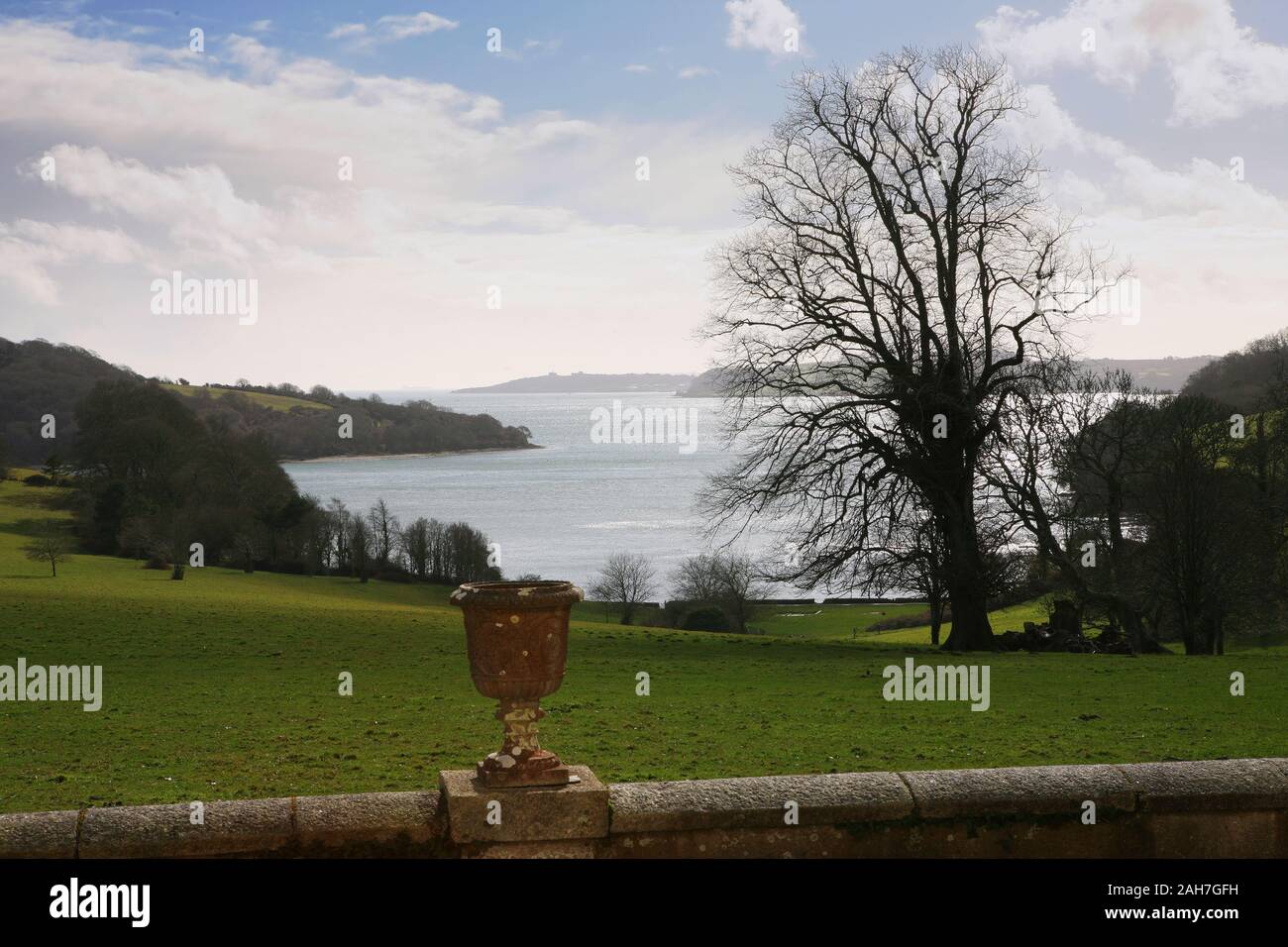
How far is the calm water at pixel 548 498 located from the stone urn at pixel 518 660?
52.3m

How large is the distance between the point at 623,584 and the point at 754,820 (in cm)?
6296

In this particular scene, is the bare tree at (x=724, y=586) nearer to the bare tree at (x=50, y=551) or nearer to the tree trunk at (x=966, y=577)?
the tree trunk at (x=966, y=577)

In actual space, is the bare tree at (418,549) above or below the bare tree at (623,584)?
above

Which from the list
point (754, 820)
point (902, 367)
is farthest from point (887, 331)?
point (754, 820)

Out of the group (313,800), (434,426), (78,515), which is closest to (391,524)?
(78,515)

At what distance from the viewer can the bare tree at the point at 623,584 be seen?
6953 centimetres

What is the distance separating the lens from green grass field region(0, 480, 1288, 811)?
41.0ft

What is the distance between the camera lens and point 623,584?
6894 centimetres

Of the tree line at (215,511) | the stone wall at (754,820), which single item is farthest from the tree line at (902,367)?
the tree line at (215,511)

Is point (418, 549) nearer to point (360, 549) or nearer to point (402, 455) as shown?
point (360, 549)

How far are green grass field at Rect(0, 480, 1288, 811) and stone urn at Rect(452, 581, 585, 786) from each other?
5.23 meters

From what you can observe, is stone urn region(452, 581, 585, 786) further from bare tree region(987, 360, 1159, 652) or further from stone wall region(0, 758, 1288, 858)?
bare tree region(987, 360, 1159, 652)

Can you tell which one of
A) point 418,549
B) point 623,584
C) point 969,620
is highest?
point 418,549

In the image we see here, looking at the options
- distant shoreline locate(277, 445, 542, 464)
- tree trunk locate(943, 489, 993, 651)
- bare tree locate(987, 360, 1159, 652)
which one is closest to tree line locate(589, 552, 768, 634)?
bare tree locate(987, 360, 1159, 652)
